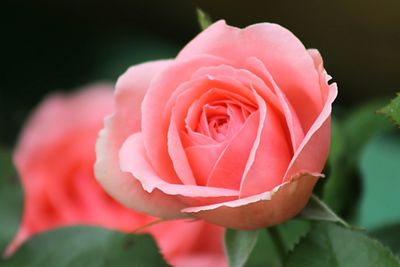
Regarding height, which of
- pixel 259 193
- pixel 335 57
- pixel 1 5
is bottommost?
pixel 335 57

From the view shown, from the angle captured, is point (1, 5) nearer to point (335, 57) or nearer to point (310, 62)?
point (335, 57)

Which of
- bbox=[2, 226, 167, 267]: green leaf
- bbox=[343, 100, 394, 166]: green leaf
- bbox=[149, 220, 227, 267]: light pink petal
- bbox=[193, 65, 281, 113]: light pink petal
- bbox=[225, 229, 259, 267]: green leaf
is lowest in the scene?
bbox=[149, 220, 227, 267]: light pink petal

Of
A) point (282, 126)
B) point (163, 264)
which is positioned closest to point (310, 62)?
point (282, 126)

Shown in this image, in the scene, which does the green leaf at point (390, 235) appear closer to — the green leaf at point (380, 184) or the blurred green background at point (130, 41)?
the green leaf at point (380, 184)

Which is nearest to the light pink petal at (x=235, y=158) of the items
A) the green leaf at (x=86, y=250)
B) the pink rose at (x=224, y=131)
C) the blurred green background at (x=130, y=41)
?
the pink rose at (x=224, y=131)

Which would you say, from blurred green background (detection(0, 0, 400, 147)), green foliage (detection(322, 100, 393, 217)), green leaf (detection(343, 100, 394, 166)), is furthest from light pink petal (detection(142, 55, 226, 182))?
blurred green background (detection(0, 0, 400, 147))

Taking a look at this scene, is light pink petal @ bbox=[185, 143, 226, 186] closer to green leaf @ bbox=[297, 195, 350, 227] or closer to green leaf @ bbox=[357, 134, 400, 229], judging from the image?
green leaf @ bbox=[297, 195, 350, 227]
